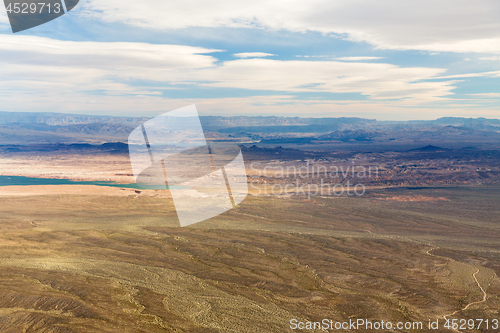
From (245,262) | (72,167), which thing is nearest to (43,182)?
(72,167)

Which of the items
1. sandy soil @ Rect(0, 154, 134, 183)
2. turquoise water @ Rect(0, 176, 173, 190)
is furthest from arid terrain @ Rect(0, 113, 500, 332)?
sandy soil @ Rect(0, 154, 134, 183)

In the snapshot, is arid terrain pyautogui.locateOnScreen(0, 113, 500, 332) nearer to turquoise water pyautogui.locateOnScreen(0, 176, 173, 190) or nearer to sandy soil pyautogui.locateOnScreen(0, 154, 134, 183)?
turquoise water pyautogui.locateOnScreen(0, 176, 173, 190)

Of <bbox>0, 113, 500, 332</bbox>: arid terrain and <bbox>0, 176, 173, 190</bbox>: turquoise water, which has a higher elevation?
<bbox>0, 113, 500, 332</bbox>: arid terrain

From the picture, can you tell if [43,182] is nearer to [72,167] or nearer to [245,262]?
[72,167]

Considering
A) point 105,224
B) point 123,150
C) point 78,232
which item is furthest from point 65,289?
point 123,150

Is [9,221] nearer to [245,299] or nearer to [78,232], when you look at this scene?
[78,232]

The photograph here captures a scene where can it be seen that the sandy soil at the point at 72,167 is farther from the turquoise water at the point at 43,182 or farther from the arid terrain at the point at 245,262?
the arid terrain at the point at 245,262

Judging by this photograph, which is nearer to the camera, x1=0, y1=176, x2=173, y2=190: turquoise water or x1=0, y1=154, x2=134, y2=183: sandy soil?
x1=0, y1=176, x2=173, y2=190: turquoise water

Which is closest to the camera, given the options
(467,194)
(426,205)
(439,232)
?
(439,232)

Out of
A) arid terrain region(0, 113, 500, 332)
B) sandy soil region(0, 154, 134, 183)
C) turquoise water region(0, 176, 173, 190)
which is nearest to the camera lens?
arid terrain region(0, 113, 500, 332)

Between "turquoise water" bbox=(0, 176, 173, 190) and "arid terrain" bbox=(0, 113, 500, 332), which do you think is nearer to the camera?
"arid terrain" bbox=(0, 113, 500, 332)

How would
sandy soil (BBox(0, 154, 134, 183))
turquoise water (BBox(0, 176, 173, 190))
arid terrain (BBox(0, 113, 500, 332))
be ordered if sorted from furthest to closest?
sandy soil (BBox(0, 154, 134, 183))
turquoise water (BBox(0, 176, 173, 190))
arid terrain (BBox(0, 113, 500, 332))
